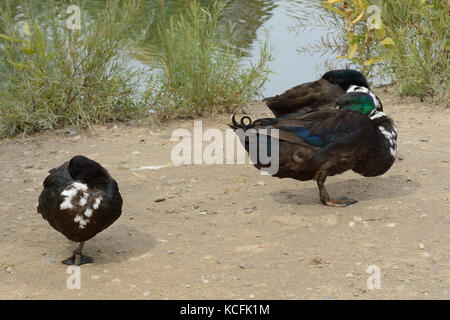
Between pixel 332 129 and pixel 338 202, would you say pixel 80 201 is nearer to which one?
pixel 332 129

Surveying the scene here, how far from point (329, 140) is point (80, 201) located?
1773 millimetres

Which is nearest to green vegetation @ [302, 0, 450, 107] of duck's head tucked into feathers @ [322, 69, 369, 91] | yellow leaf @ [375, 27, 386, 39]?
yellow leaf @ [375, 27, 386, 39]

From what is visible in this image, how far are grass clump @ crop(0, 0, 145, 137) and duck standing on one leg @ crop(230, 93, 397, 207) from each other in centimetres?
242

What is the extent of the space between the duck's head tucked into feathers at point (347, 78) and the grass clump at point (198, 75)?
4.89ft

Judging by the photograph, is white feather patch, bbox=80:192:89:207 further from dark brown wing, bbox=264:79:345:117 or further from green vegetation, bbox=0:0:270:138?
green vegetation, bbox=0:0:270:138

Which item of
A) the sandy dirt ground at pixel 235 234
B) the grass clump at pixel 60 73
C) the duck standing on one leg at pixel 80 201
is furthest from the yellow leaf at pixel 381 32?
the duck standing on one leg at pixel 80 201

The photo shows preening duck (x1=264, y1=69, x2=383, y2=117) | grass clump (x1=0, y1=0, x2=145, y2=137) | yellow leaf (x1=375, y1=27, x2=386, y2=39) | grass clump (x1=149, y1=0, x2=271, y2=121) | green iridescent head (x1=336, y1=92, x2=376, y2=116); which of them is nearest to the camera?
green iridescent head (x1=336, y1=92, x2=376, y2=116)

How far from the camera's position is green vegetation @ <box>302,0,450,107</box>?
705 centimetres

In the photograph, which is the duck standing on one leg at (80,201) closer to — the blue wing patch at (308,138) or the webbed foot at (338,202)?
the blue wing patch at (308,138)

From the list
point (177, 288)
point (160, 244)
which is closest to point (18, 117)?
point (160, 244)

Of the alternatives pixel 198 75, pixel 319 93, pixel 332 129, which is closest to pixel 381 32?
pixel 198 75

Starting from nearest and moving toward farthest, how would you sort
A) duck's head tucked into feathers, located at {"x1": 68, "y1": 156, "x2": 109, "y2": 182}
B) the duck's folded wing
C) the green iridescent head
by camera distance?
1. duck's head tucked into feathers, located at {"x1": 68, "y1": 156, "x2": 109, "y2": 182}
2. the duck's folded wing
3. the green iridescent head

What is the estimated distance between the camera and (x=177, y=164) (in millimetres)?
5887

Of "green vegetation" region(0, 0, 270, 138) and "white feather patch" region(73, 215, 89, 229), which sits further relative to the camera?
"green vegetation" region(0, 0, 270, 138)
